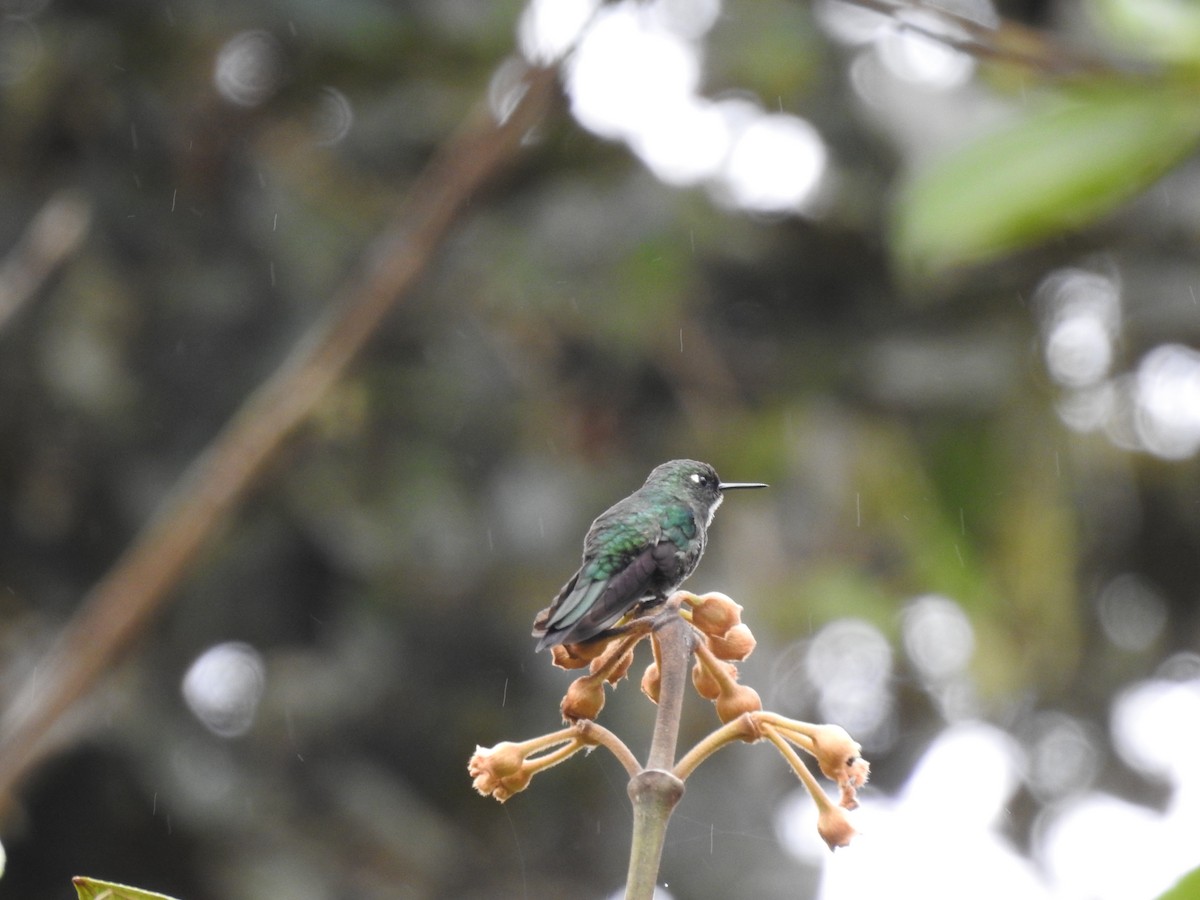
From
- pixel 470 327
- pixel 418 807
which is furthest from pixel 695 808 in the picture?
pixel 470 327

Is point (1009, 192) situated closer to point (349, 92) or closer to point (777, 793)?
point (777, 793)

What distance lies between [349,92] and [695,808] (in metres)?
3.14

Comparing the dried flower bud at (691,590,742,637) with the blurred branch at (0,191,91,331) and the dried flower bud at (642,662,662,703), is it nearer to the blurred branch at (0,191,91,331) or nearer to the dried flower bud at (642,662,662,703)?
the dried flower bud at (642,662,662,703)

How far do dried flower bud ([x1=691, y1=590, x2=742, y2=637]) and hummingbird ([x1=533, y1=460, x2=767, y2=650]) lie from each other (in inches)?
2.5

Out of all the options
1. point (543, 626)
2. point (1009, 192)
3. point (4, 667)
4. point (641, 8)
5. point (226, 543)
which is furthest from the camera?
point (226, 543)

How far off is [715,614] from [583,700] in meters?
0.14

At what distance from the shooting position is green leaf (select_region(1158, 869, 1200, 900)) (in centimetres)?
95

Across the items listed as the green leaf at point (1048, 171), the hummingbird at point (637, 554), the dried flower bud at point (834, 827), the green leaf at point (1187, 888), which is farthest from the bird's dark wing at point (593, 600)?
the green leaf at point (1048, 171)

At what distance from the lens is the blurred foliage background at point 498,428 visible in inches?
189

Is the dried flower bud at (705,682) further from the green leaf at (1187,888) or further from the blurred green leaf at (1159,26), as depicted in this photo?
the blurred green leaf at (1159,26)

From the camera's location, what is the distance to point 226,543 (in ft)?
16.8

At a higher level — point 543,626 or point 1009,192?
point 1009,192

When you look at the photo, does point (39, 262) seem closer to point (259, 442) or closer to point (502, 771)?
point (259, 442)

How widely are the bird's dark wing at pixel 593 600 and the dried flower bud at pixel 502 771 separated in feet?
0.38
